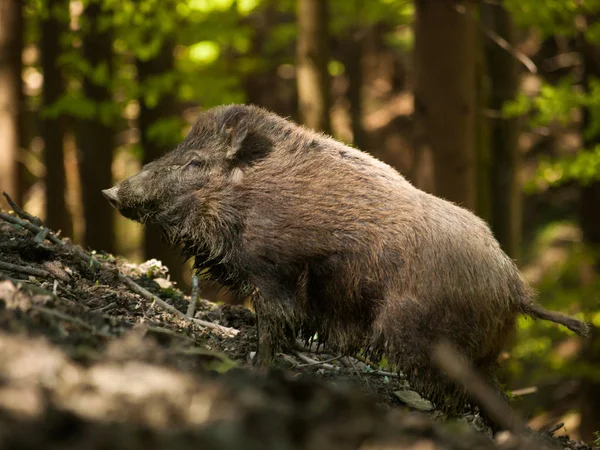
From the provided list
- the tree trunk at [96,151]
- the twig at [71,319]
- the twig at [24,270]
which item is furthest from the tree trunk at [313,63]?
the twig at [71,319]

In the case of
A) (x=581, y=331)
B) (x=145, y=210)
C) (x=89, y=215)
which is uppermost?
(x=145, y=210)

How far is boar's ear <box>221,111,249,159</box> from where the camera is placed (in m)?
5.13

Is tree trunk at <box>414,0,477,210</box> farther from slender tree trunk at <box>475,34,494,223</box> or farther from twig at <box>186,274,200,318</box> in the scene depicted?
twig at <box>186,274,200,318</box>

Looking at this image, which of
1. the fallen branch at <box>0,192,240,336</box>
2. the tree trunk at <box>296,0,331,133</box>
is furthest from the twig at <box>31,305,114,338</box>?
the tree trunk at <box>296,0,331,133</box>

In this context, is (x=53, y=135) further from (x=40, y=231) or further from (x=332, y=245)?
(x=332, y=245)

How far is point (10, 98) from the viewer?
9281 mm

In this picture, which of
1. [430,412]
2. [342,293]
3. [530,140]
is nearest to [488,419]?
[430,412]

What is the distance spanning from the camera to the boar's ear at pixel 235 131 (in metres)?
5.13

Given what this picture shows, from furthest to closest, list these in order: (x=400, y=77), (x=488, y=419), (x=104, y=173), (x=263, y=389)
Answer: (x=400, y=77) < (x=104, y=173) < (x=488, y=419) < (x=263, y=389)

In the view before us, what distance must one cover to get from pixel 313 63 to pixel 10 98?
3759 mm

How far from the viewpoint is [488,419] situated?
15.3 feet

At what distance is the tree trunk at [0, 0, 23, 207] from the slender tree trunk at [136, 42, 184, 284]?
1994 mm

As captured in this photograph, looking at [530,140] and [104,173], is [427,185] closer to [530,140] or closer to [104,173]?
[104,173]

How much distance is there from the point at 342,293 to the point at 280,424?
2.73 meters
